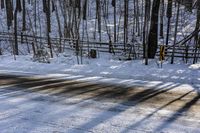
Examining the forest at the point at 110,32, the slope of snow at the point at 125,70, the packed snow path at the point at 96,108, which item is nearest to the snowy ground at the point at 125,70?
the slope of snow at the point at 125,70

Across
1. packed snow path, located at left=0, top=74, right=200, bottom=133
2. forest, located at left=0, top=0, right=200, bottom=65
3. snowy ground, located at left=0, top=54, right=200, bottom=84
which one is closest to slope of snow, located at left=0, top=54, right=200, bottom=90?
snowy ground, located at left=0, top=54, right=200, bottom=84

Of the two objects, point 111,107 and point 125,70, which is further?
point 125,70

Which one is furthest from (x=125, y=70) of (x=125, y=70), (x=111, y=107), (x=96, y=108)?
(x=96, y=108)

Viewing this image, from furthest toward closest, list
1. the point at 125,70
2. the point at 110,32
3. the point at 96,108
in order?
the point at 110,32 < the point at 125,70 < the point at 96,108

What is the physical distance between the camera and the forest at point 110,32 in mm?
16484

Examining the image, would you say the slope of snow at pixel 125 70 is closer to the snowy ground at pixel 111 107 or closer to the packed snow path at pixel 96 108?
the snowy ground at pixel 111 107

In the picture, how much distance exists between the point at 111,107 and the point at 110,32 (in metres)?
23.7

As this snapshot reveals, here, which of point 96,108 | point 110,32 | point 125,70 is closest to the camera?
point 96,108

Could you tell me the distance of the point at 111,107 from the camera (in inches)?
301

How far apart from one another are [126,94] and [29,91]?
8.47 feet

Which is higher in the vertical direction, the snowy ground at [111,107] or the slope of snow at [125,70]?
the slope of snow at [125,70]

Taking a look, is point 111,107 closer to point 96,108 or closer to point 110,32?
point 96,108

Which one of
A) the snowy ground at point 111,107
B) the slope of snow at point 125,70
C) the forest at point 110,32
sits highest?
the forest at point 110,32

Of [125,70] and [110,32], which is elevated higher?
[110,32]
